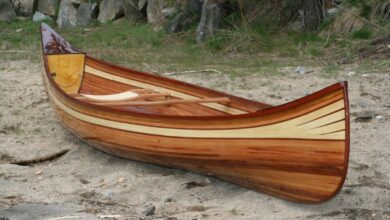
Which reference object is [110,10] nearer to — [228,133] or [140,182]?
[140,182]

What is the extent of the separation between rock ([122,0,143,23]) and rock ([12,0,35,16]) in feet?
7.86

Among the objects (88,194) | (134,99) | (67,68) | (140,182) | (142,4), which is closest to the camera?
(88,194)

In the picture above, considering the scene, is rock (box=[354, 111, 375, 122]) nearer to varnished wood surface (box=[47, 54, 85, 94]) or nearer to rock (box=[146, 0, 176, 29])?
varnished wood surface (box=[47, 54, 85, 94])

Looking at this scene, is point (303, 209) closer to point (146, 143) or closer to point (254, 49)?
point (146, 143)

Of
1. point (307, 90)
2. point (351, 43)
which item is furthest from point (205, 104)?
point (351, 43)

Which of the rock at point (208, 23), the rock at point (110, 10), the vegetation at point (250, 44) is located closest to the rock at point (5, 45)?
the vegetation at point (250, 44)

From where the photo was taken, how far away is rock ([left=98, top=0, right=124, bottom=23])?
13625 mm

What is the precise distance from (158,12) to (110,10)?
1.30 metres

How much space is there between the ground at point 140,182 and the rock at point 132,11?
17.6ft

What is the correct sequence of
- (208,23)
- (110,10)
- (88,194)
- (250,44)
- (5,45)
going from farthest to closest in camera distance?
(110,10)
(5,45)
(208,23)
(250,44)
(88,194)

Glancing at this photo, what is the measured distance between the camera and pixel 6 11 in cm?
1448

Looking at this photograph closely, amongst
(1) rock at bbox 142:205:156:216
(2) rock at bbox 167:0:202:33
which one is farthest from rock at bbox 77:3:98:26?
(1) rock at bbox 142:205:156:216

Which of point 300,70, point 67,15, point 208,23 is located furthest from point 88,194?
point 67,15

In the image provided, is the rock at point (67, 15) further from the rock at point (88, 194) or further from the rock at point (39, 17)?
the rock at point (88, 194)
